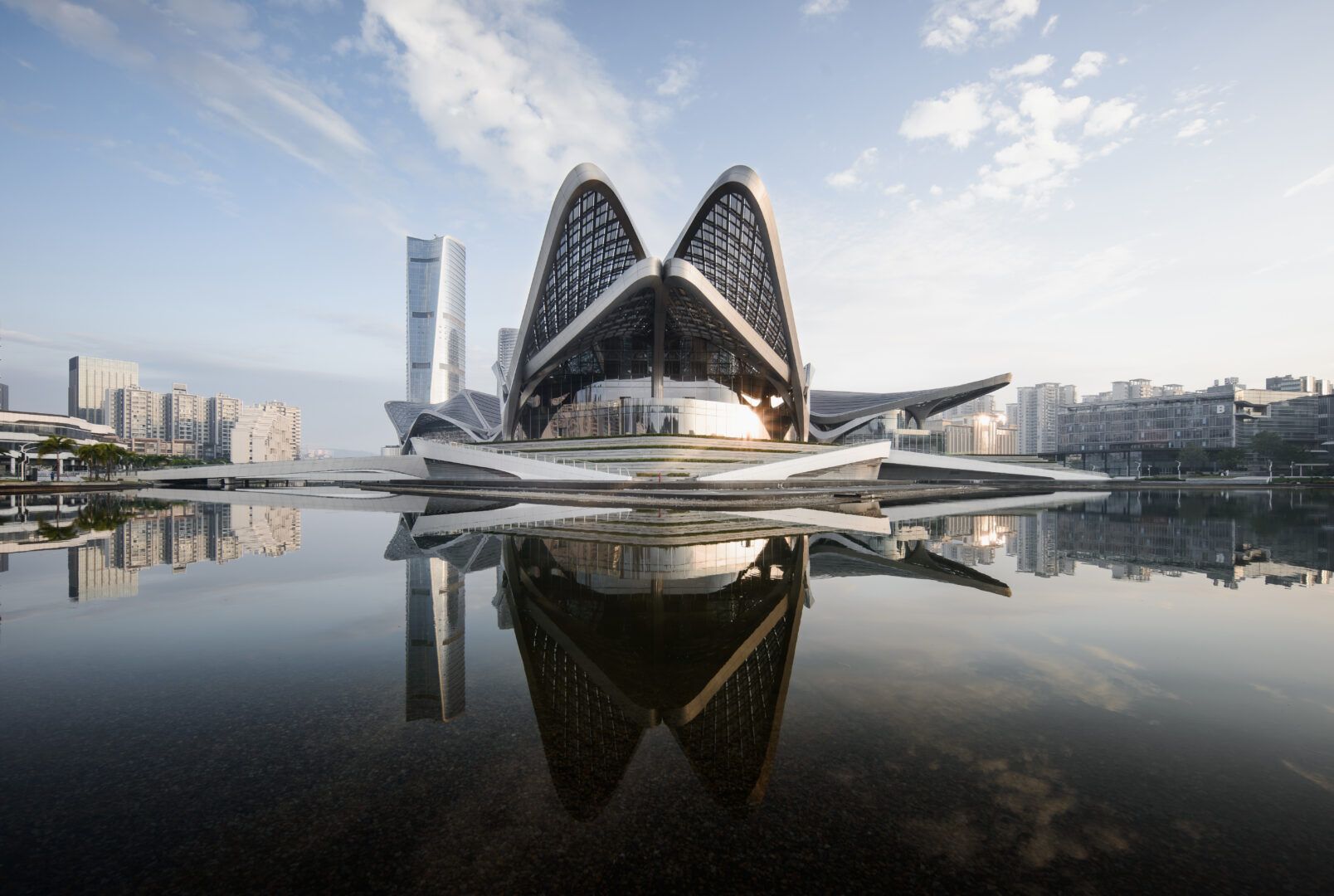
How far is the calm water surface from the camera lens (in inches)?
117

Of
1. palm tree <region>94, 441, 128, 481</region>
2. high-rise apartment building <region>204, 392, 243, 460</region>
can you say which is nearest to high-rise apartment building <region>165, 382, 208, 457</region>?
high-rise apartment building <region>204, 392, 243, 460</region>

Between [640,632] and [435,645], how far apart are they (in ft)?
7.37

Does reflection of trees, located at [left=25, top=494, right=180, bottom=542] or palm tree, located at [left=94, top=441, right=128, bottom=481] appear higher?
palm tree, located at [left=94, top=441, right=128, bottom=481]

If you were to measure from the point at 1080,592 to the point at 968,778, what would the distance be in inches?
294

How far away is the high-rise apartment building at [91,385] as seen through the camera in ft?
590

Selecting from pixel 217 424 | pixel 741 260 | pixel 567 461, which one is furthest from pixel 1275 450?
pixel 217 424

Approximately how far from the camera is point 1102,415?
11788 centimetres

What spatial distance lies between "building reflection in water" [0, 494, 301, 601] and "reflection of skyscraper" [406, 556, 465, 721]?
14.8 feet

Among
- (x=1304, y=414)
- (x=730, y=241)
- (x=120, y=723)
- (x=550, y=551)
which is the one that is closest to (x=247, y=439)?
(x=730, y=241)

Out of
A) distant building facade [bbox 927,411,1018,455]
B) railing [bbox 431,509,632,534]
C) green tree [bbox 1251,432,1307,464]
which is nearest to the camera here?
railing [bbox 431,509,632,534]

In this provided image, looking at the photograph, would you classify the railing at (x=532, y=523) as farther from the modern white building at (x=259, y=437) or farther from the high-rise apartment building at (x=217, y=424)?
the high-rise apartment building at (x=217, y=424)

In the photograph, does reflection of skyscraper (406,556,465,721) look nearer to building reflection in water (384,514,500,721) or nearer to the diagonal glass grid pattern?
building reflection in water (384,514,500,721)

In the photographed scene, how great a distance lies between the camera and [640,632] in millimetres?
6766

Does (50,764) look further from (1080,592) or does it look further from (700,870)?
(1080,592)
